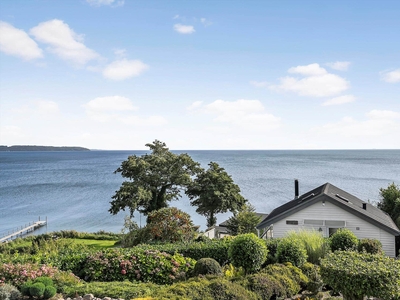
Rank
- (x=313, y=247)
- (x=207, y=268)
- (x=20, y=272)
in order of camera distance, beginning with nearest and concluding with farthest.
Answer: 1. (x=207, y=268)
2. (x=20, y=272)
3. (x=313, y=247)

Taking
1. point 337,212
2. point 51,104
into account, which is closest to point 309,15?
point 337,212

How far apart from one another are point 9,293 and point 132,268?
3.76m

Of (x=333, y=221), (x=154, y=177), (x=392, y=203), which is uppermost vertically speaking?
(x=154, y=177)

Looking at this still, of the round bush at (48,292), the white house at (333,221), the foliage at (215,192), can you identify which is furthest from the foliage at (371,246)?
the foliage at (215,192)

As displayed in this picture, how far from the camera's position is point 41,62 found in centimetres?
2525

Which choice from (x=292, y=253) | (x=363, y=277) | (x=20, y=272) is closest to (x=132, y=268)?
(x=20, y=272)

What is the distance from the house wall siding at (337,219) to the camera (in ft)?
56.0

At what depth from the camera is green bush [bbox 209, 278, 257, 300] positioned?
776 cm

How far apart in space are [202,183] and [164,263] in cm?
1988

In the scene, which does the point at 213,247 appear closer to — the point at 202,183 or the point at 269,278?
the point at 269,278

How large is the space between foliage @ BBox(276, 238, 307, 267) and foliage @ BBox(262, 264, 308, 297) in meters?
0.94

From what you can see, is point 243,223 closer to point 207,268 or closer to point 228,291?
point 207,268

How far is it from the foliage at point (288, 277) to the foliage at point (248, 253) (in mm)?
735

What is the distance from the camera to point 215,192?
29.9 m
